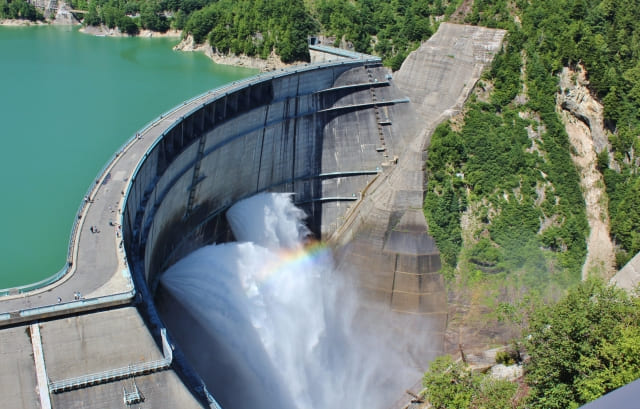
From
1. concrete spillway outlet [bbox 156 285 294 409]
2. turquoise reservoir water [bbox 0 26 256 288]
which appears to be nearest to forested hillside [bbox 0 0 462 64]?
turquoise reservoir water [bbox 0 26 256 288]

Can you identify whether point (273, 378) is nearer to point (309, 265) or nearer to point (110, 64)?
point (309, 265)

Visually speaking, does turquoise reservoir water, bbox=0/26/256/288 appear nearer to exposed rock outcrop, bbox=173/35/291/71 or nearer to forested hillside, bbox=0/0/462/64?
exposed rock outcrop, bbox=173/35/291/71

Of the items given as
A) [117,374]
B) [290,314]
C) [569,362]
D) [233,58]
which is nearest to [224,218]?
[290,314]

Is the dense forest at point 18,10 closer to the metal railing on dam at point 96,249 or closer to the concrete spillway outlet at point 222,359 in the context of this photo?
the metal railing on dam at point 96,249

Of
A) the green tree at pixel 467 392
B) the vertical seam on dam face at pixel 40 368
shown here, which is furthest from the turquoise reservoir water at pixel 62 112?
the green tree at pixel 467 392

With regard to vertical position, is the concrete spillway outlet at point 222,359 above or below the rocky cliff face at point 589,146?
below

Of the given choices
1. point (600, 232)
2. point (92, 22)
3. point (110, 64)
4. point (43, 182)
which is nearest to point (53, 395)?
point (43, 182)
